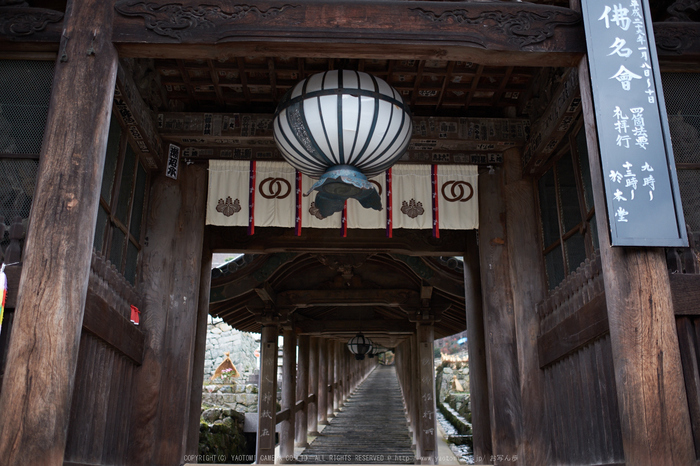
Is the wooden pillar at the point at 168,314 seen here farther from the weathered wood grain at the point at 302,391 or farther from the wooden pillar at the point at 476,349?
the weathered wood grain at the point at 302,391

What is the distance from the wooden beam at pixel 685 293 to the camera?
14.9 feet

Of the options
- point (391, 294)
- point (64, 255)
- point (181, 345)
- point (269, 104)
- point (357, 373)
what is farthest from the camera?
point (357, 373)

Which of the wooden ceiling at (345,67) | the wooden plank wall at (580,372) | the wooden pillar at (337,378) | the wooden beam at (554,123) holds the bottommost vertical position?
the wooden plank wall at (580,372)

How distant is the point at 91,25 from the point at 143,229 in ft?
8.75

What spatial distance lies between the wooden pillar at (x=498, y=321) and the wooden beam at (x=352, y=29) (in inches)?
104

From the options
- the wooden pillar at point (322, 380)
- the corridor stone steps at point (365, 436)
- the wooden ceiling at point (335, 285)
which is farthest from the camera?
the wooden pillar at point (322, 380)

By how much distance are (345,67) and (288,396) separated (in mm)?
11772

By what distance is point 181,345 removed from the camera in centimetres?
671

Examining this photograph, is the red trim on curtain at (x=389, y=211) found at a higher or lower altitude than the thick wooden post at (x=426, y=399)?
higher

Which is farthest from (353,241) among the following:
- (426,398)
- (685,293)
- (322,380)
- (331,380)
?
(331,380)

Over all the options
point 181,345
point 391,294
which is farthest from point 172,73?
point 391,294

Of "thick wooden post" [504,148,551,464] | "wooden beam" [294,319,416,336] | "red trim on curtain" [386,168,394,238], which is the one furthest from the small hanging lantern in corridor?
"thick wooden post" [504,148,551,464]

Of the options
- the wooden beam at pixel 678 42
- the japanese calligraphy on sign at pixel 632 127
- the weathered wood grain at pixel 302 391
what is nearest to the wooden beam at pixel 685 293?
the japanese calligraphy on sign at pixel 632 127

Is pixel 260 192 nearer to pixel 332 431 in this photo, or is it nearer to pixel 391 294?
pixel 391 294
